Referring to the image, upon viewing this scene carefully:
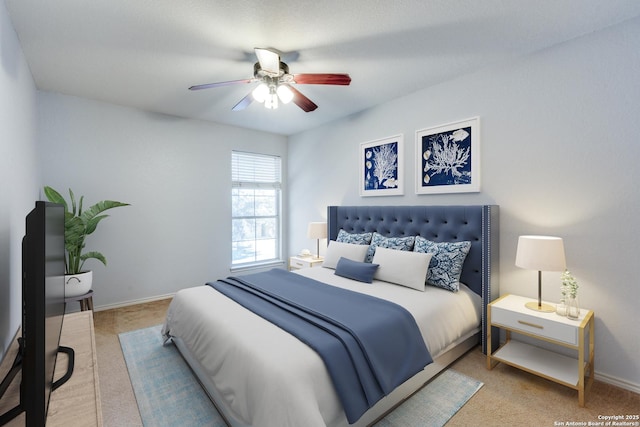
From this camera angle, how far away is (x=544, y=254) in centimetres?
210

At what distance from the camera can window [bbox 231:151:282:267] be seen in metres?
4.72

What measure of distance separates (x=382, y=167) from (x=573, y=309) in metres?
2.27

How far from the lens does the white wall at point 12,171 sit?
1653 mm

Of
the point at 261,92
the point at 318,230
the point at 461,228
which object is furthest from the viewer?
the point at 318,230

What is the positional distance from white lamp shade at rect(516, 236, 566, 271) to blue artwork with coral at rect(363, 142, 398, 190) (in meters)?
1.63

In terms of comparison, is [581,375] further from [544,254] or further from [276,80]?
[276,80]

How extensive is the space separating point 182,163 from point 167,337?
2.41m

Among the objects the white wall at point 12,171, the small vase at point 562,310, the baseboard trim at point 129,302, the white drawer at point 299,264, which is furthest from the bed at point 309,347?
the baseboard trim at point 129,302

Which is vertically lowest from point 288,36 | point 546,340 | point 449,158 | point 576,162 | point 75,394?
point 546,340

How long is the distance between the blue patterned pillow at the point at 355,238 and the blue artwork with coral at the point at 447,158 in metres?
0.89

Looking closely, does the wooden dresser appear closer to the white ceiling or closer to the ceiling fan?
the ceiling fan

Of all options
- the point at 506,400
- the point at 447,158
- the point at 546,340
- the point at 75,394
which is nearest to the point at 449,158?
the point at 447,158

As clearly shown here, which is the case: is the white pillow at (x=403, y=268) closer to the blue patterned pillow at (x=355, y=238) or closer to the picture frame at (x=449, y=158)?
the blue patterned pillow at (x=355, y=238)

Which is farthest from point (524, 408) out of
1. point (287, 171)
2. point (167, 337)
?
point (287, 171)
